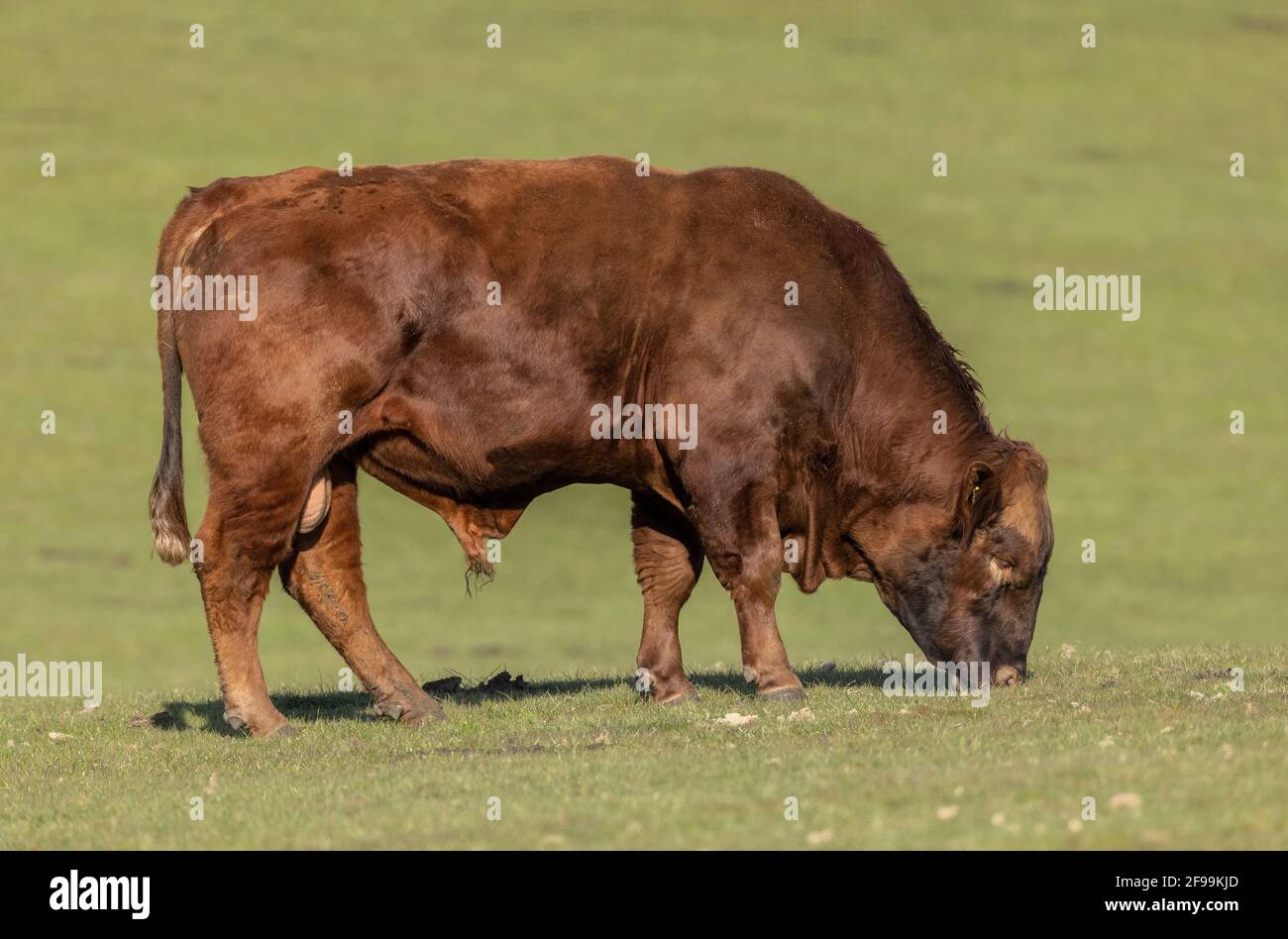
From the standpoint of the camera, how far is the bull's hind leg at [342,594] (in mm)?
10656

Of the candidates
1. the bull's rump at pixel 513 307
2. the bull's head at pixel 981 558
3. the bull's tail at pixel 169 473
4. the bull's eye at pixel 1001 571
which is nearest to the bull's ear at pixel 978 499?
the bull's head at pixel 981 558

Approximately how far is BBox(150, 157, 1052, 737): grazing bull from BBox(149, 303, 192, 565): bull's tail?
0.07 feet

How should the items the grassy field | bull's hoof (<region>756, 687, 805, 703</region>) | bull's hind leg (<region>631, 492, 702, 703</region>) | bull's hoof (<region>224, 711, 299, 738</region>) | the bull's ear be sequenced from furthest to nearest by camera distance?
bull's hind leg (<region>631, 492, 702, 703</region>) < the bull's ear < bull's hoof (<region>756, 687, 805, 703</region>) < bull's hoof (<region>224, 711, 299, 738</region>) < the grassy field

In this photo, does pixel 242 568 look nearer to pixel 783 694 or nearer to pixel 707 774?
pixel 783 694

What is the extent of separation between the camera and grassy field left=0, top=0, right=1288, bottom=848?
763cm

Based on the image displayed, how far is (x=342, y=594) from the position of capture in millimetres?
10727

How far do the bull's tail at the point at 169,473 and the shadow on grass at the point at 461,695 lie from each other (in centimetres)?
101

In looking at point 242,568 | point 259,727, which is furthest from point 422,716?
point 242,568

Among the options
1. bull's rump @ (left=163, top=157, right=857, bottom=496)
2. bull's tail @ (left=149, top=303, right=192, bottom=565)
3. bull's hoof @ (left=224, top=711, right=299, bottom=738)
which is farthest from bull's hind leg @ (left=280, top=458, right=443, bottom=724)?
bull's rump @ (left=163, top=157, right=857, bottom=496)

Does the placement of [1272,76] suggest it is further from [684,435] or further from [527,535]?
[684,435]

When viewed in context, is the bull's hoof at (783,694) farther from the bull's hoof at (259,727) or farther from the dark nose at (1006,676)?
the bull's hoof at (259,727)

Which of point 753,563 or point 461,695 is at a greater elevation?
point 753,563

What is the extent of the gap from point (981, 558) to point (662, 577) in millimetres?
1774

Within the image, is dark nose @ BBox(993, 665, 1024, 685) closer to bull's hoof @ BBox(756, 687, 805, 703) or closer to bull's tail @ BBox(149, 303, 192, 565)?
bull's hoof @ BBox(756, 687, 805, 703)
